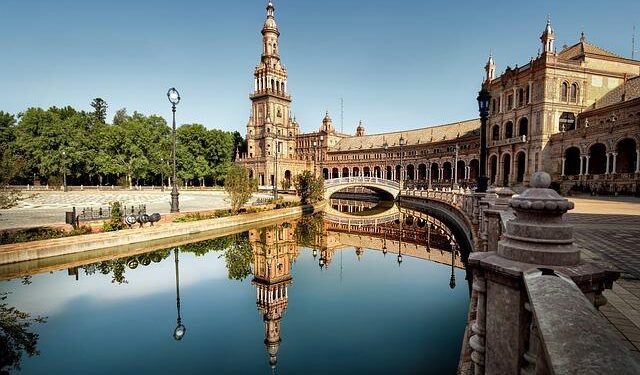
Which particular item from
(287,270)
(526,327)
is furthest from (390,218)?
(526,327)

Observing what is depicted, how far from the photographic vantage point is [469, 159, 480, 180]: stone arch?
181 ft

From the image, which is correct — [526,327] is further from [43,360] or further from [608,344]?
[43,360]

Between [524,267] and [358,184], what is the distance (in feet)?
151

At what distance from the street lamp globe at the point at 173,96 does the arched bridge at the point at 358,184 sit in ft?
89.8

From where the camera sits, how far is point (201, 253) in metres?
16.9

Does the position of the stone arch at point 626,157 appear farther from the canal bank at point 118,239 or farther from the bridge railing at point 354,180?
the canal bank at point 118,239

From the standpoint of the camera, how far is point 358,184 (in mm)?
48281

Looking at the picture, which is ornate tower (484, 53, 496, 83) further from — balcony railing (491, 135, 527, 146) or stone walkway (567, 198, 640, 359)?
stone walkway (567, 198, 640, 359)

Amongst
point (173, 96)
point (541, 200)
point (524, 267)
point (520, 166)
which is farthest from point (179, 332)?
point (520, 166)

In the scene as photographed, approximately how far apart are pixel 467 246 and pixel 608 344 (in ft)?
61.0

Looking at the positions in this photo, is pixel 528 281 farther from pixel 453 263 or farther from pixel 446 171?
pixel 446 171

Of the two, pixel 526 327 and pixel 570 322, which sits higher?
pixel 570 322

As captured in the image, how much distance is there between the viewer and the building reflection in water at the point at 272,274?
9.38 meters

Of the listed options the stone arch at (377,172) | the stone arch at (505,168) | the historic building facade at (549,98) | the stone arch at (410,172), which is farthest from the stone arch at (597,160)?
the stone arch at (377,172)
